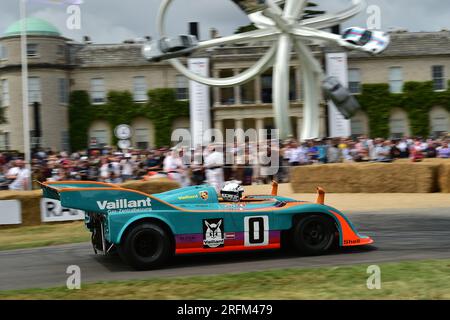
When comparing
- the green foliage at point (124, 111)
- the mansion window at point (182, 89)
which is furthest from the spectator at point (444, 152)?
the mansion window at point (182, 89)

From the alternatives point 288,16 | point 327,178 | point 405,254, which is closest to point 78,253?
point 405,254

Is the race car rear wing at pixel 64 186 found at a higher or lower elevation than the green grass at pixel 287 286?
higher

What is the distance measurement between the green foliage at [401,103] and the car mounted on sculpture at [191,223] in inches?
1668

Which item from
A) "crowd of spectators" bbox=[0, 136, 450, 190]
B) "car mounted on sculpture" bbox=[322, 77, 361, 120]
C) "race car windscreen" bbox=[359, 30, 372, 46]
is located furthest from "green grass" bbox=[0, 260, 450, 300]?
"race car windscreen" bbox=[359, 30, 372, 46]

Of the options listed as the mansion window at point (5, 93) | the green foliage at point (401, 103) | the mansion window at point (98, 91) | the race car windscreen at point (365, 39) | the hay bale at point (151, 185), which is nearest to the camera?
the hay bale at point (151, 185)

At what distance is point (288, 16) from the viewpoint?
37.3 metres

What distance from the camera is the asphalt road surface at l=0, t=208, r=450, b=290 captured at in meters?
9.04

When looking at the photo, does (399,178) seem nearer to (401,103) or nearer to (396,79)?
(401,103)

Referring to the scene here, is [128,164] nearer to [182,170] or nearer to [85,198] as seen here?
[182,170]

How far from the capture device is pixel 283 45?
37.0m

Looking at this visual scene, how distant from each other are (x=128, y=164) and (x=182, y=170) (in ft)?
7.02

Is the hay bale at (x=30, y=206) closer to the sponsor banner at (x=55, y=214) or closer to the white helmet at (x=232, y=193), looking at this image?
the sponsor banner at (x=55, y=214)

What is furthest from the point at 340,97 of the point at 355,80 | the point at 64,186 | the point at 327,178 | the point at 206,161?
the point at 64,186

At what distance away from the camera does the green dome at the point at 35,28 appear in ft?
159
